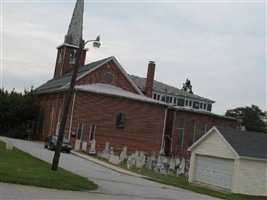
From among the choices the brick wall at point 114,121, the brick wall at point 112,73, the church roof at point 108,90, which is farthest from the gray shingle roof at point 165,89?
the brick wall at point 114,121

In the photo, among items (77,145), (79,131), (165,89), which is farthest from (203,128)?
(77,145)

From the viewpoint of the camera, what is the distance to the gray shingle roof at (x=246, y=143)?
111 ft

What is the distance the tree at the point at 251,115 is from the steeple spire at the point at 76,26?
175 ft

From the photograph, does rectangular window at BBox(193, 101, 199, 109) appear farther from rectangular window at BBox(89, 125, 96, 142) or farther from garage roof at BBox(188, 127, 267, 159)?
garage roof at BBox(188, 127, 267, 159)

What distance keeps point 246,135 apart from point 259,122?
75611 millimetres

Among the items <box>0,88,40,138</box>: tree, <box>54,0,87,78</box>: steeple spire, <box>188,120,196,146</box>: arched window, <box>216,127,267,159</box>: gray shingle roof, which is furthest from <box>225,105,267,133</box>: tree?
<box>216,127,267,159</box>: gray shingle roof

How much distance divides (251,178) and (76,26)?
40643 mm

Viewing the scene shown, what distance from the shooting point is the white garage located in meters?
33.0

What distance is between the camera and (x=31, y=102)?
5688 cm

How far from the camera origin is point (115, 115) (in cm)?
5097

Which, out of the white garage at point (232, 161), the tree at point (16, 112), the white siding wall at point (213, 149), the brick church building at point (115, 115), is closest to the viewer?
the white garage at point (232, 161)

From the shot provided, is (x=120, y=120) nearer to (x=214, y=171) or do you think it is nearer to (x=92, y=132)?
(x=92, y=132)

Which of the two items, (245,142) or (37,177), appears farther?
(245,142)

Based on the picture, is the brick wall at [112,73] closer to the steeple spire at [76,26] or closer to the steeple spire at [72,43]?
the steeple spire at [72,43]
